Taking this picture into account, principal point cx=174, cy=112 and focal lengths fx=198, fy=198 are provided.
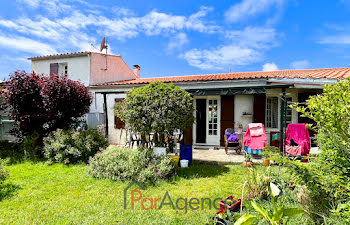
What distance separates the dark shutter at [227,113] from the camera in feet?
32.3

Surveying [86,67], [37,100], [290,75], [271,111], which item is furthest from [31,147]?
[290,75]

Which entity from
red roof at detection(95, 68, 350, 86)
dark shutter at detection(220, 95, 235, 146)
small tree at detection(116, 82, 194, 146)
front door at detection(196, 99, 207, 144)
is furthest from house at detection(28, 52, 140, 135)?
small tree at detection(116, 82, 194, 146)

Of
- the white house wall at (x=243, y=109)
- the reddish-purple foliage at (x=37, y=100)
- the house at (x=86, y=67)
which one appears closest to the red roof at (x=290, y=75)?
the white house wall at (x=243, y=109)

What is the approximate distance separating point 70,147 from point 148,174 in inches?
146

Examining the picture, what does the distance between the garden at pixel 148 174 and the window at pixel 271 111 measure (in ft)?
13.2

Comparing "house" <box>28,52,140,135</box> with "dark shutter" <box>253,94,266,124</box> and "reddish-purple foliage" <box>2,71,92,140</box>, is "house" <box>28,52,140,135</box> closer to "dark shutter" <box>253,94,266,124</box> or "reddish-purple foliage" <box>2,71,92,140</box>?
"reddish-purple foliage" <box>2,71,92,140</box>

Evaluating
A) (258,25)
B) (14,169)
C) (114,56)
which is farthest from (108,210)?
(114,56)

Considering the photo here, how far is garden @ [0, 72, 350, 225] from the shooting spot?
7.97 ft

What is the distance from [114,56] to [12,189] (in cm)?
1345

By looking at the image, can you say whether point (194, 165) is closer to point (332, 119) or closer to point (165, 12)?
point (332, 119)

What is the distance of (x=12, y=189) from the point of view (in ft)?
15.6

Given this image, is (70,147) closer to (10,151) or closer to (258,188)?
(10,151)

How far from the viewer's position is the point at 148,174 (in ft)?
16.3

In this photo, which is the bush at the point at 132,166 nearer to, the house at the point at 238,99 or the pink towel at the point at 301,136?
the house at the point at 238,99
